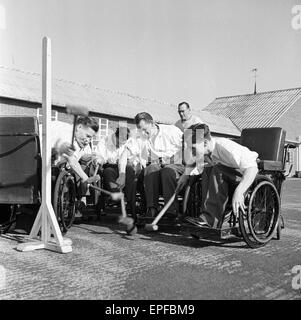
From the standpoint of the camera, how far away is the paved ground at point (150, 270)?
2.95 meters

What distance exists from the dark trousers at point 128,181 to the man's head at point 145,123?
558 mm

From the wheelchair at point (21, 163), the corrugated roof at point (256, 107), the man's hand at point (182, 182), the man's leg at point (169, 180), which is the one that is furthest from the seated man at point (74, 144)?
the corrugated roof at point (256, 107)

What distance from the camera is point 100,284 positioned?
3.12 meters

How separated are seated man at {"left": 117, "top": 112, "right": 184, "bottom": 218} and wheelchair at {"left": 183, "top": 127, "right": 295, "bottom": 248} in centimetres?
43

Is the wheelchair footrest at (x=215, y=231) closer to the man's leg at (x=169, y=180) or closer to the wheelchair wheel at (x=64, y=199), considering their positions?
the man's leg at (x=169, y=180)

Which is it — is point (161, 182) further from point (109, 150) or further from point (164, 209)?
point (109, 150)

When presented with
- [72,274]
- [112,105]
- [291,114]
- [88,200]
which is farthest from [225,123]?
[72,274]

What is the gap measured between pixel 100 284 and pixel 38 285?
1.48ft

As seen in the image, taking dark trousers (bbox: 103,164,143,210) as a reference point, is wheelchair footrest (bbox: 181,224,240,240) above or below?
below

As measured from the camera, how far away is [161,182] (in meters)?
5.28

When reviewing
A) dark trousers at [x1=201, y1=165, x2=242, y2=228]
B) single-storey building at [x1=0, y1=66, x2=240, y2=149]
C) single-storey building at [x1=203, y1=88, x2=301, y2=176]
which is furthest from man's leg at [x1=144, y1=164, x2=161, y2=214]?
A: single-storey building at [x1=203, y1=88, x2=301, y2=176]

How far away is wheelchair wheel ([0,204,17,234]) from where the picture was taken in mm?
5234

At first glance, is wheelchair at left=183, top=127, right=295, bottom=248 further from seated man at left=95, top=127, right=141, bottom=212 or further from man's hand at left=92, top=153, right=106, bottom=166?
man's hand at left=92, top=153, right=106, bottom=166

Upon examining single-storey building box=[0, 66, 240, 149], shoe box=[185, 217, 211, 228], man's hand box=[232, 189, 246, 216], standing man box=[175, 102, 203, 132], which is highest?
single-storey building box=[0, 66, 240, 149]
